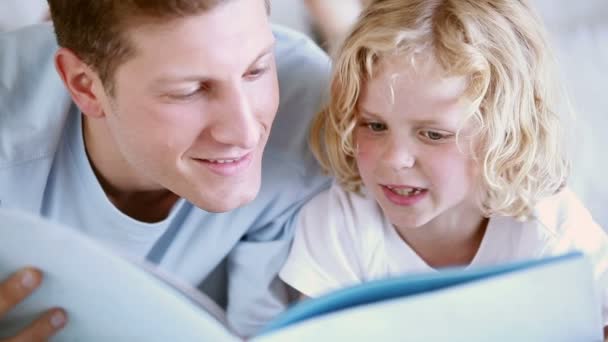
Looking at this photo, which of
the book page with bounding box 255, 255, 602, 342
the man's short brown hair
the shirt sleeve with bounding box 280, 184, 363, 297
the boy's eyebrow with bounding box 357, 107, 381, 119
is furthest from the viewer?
the shirt sleeve with bounding box 280, 184, 363, 297

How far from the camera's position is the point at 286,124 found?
1042mm

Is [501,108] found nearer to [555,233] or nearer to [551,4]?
[555,233]

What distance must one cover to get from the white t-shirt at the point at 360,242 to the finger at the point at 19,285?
0.43 metres

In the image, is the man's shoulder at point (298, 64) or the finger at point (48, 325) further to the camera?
the man's shoulder at point (298, 64)

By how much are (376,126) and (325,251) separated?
0.19 m

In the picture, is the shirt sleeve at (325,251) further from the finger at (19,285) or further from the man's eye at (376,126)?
the finger at (19,285)

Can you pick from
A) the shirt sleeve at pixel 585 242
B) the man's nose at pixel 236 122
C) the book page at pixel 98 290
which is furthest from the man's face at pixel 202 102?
the shirt sleeve at pixel 585 242

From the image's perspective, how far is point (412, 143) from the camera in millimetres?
898

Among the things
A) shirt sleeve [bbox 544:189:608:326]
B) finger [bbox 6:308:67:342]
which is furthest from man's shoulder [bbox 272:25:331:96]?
finger [bbox 6:308:67:342]

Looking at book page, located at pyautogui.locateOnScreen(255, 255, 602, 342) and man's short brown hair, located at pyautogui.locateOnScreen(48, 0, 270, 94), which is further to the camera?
man's short brown hair, located at pyautogui.locateOnScreen(48, 0, 270, 94)

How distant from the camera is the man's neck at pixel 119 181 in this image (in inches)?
39.9

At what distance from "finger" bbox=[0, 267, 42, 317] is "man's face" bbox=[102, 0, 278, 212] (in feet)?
0.87

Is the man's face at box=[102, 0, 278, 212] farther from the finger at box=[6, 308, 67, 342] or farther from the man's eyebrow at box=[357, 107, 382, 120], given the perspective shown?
the finger at box=[6, 308, 67, 342]

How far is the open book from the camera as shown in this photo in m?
0.59
